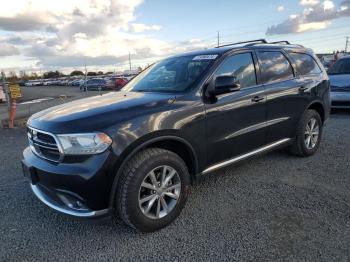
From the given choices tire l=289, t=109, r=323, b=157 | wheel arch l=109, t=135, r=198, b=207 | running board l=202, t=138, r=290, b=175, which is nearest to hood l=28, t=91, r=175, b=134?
wheel arch l=109, t=135, r=198, b=207

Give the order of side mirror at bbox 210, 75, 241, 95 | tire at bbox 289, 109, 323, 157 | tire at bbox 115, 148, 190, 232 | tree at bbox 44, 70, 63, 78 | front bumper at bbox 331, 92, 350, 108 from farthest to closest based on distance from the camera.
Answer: tree at bbox 44, 70, 63, 78, front bumper at bbox 331, 92, 350, 108, tire at bbox 289, 109, 323, 157, side mirror at bbox 210, 75, 241, 95, tire at bbox 115, 148, 190, 232

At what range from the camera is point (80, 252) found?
2977 mm

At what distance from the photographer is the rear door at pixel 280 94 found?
4.38m

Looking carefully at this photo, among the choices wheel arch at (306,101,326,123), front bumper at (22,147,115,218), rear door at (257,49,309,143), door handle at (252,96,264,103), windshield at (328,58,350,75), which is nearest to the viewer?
front bumper at (22,147,115,218)

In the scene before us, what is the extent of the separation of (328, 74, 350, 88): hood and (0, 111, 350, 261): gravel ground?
4731mm

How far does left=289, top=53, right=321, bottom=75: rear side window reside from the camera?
5.00m

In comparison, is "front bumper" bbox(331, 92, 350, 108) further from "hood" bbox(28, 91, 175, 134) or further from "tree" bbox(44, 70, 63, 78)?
"tree" bbox(44, 70, 63, 78)

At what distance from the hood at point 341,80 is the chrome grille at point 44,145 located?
26.3ft

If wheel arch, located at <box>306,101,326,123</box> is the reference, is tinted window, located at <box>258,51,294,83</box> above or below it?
above

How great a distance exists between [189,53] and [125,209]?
2440 mm

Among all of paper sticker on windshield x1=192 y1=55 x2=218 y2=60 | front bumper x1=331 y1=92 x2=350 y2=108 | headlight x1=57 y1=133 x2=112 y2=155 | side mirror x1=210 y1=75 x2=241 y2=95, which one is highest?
paper sticker on windshield x1=192 y1=55 x2=218 y2=60

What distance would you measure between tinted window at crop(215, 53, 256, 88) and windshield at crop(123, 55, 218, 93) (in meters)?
0.18

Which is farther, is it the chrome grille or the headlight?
the chrome grille

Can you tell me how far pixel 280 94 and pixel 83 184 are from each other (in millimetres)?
2961
